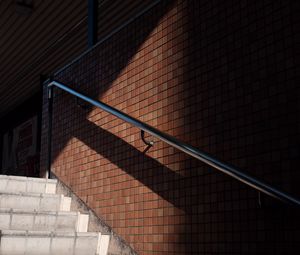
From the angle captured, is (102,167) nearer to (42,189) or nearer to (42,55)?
(42,189)

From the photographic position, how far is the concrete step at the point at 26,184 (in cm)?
389

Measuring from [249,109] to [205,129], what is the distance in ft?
1.08

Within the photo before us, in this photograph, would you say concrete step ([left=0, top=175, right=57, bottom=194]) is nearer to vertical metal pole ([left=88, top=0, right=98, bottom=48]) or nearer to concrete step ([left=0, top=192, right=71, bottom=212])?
concrete step ([left=0, top=192, right=71, bottom=212])

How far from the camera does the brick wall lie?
2197 mm

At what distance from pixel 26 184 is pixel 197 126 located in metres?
1.83

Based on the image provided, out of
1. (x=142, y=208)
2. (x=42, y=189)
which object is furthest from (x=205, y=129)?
(x=42, y=189)

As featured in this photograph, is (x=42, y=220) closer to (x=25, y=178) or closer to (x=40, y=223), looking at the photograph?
(x=40, y=223)

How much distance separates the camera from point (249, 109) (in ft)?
7.79

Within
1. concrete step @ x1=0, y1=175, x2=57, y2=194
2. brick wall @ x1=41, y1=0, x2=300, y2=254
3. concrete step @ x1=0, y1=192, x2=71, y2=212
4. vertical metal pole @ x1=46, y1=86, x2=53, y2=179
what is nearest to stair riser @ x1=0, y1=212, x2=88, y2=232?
brick wall @ x1=41, y1=0, x2=300, y2=254

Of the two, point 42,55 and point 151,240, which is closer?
point 151,240

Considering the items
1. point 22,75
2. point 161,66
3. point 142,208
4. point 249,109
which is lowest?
point 142,208

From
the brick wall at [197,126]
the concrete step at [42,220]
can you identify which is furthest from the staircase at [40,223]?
the brick wall at [197,126]

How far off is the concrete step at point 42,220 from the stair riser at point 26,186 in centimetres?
59

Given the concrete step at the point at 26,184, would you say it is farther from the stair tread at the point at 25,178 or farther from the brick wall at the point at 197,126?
the brick wall at the point at 197,126
